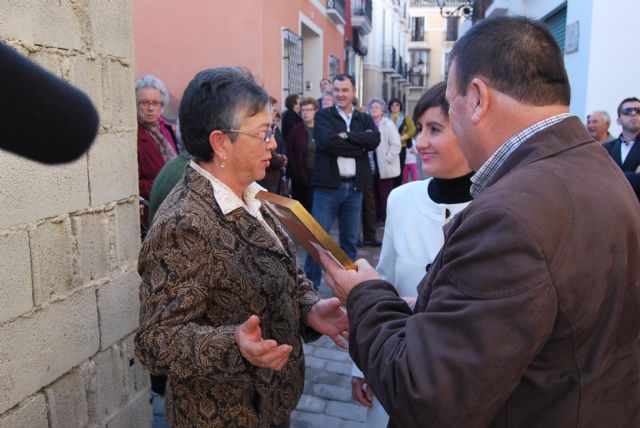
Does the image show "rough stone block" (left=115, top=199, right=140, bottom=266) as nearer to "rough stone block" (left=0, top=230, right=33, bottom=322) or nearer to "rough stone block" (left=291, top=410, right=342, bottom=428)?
"rough stone block" (left=0, top=230, right=33, bottom=322)

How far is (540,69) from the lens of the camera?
48.7 inches

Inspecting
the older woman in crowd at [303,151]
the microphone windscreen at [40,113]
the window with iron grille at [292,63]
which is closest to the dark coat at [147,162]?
the microphone windscreen at [40,113]

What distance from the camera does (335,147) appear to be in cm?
593

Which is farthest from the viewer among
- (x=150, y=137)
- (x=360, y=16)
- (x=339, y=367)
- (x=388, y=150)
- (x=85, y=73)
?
(x=360, y=16)

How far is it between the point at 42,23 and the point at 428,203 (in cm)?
164

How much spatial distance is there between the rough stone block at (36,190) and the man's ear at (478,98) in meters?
1.28

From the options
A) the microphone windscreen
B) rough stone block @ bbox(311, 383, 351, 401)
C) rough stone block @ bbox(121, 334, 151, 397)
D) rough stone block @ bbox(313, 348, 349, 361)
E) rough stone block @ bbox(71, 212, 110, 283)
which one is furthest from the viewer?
rough stone block @ bbox(313, 348, 349, 361)

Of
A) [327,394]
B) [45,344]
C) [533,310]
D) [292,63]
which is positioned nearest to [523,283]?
[533,310]

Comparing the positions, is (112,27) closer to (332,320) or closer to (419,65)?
(332,320)

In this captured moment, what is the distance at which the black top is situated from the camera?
2199 millimetres

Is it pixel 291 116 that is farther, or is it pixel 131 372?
pixel 291 116

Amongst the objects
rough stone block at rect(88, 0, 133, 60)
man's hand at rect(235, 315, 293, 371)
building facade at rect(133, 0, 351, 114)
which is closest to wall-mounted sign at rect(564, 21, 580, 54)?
building facade at rect(133, 0, 351, 114)

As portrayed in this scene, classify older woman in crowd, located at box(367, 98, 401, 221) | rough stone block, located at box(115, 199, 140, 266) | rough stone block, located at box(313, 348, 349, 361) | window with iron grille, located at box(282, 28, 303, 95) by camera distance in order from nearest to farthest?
rough stone block, located at box(115, 199, 140, 266), rough stone block, located at box(313, 348, 349, 361), older woman in crowd, located at box(367, 98, 401, 221), window with iron grille, located at box(282, 28, 303, 95)

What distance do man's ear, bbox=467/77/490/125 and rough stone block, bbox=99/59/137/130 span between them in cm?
176
